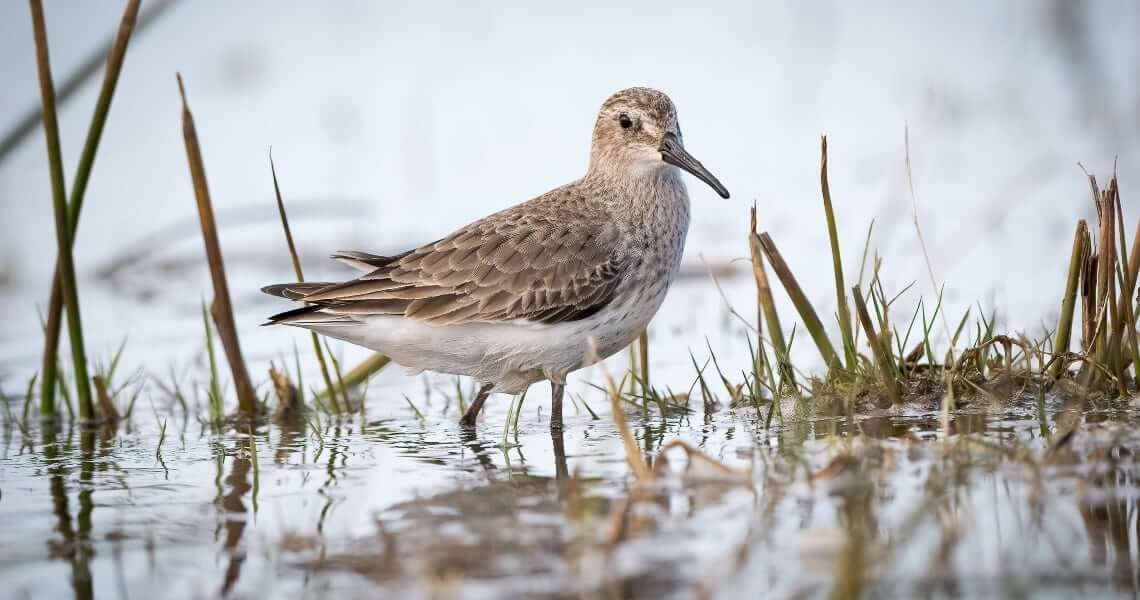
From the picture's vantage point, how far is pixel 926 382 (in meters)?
6.06

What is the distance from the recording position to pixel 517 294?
21.5ft

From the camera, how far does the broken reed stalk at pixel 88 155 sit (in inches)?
247

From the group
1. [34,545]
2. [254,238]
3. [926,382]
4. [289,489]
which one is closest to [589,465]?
[289,489]

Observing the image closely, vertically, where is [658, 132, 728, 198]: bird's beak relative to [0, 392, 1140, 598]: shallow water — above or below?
above

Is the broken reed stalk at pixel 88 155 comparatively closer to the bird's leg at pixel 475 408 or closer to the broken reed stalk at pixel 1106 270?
the bird's leg at pixel 475 408

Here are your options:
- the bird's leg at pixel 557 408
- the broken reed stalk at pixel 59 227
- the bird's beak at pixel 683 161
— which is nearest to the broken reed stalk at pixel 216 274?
the broken reed stalk at pixel 59 227

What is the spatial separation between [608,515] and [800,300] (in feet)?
6.29

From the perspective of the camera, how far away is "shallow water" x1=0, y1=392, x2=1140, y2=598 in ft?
12.4

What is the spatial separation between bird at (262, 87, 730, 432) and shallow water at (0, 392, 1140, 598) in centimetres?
57

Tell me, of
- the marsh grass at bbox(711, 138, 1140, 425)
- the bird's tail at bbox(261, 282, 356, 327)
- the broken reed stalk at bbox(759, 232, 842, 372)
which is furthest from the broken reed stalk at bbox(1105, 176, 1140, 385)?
the bird's tail at bbox(261, 282, 356, 327)

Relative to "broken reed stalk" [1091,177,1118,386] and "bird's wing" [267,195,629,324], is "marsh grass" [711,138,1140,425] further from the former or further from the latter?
"bird's wing" [267,195,629,324]

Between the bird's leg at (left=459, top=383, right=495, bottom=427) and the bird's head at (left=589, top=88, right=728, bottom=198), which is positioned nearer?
the bird's leg at (left=459, top=383, right=495, bottom=427)

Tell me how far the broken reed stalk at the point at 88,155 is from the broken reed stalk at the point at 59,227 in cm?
2

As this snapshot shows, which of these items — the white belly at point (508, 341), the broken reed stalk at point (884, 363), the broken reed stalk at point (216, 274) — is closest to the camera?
the broken reed stalk at point (884, 363)
